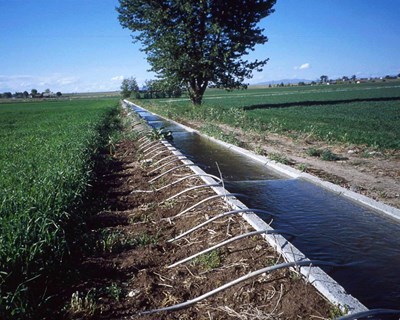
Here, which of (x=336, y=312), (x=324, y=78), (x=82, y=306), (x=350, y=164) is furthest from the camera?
(x=324, y=78)

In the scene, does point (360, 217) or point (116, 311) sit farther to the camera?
point (360, 217)

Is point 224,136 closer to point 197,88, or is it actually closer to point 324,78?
point 197,88

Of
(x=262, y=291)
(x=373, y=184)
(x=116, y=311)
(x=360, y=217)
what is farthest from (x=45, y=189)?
(x=373, y=184)

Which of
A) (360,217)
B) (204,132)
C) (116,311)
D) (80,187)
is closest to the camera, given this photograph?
(116,311)

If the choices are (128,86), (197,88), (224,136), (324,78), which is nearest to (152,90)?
(197,88)

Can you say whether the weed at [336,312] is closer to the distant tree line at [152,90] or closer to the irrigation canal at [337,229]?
the irrigation canal at [337,229]

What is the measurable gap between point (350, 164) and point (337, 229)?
419cm

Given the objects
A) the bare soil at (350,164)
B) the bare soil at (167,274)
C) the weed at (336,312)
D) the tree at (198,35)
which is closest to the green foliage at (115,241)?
the bare soil at (167,274)

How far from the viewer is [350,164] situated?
8148 mm

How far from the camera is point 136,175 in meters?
7.59

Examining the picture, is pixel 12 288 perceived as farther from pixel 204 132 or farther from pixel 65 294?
pixel 204 132

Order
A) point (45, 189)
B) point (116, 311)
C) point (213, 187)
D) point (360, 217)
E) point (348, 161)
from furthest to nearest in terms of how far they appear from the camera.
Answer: point (348, 161) → point (213, 187) → point (360, 217) → point (45, 189) → point (116, 311)

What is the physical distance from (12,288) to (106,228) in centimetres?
167

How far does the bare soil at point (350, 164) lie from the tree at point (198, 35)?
617 inches
